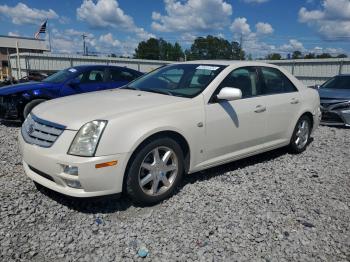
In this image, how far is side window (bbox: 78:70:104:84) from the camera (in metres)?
8.39

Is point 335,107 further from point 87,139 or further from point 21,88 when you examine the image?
point 21,88

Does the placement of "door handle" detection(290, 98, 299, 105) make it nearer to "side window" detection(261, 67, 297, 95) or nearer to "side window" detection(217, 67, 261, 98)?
"side window" detection(261, 67, 297, 95)

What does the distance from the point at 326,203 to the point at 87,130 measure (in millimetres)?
2810

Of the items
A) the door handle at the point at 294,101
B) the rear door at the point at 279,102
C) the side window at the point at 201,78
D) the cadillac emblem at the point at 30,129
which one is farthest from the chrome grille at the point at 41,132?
the door handle at the point at 294,101

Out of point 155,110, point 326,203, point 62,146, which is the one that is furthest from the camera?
point 326,203

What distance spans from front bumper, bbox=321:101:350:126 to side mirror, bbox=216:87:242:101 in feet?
18.3

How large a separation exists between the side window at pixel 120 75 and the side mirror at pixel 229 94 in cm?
518

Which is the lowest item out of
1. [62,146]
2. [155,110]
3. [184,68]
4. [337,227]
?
[337,227]

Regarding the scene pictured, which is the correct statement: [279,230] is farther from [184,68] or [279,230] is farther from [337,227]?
[184,68]

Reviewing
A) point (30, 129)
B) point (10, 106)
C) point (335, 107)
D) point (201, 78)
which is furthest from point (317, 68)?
point (30, 129)

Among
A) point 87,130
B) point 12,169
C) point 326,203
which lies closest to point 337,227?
point 326,203

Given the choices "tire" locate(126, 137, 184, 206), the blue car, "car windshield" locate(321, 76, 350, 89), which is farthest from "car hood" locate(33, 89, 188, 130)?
"car windshield" locate(321, 76, 350, 89)

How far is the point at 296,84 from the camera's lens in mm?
5777

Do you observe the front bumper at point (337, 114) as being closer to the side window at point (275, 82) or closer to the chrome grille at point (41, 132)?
the side window at point (275, 82)
